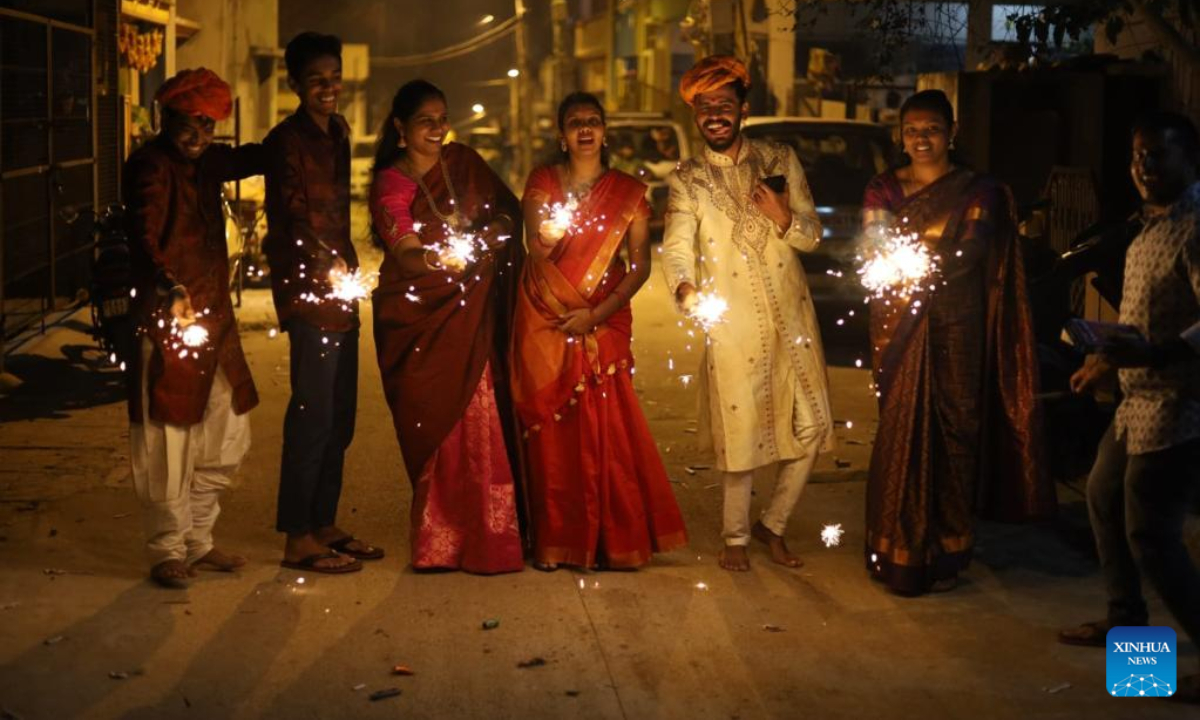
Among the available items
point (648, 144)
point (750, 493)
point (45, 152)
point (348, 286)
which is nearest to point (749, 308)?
point (750, 493)

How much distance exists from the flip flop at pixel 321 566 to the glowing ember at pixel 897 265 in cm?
218

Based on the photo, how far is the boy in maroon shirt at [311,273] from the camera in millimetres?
6012

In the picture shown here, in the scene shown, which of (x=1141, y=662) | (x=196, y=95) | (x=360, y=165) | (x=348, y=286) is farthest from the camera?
(x=360, y=165)

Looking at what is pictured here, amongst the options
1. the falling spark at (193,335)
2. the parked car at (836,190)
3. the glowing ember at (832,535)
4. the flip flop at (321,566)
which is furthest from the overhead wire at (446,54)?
the falling spark at (193,335)

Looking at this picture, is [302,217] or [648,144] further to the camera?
[648,144]

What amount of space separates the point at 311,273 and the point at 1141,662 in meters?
3.16

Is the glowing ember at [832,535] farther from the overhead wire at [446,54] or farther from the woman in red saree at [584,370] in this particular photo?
the overhead wire at [446,54]

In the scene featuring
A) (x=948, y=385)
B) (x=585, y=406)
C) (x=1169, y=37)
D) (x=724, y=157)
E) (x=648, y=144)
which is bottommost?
(x=585, y=406)

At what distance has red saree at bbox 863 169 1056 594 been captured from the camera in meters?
5.84

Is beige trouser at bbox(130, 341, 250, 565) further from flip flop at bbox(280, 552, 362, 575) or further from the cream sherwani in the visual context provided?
the cream sherwani

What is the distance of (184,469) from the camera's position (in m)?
5.89

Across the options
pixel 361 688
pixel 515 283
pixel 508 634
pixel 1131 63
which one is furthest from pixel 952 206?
pixel 1131 63

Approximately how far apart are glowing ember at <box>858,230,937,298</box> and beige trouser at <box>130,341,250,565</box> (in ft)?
7.84

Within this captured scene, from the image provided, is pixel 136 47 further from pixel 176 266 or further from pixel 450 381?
pixel 450 381
